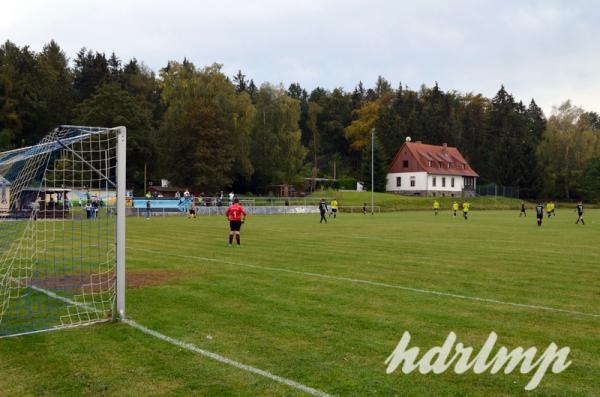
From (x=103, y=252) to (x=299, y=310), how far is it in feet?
38.8

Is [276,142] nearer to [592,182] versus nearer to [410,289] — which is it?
[592,182]

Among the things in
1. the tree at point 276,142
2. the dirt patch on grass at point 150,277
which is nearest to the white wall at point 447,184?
the tree at point 276,142

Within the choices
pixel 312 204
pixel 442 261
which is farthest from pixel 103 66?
pixel 442 261

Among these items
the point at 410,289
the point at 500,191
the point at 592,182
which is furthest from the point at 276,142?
the point at 410,289

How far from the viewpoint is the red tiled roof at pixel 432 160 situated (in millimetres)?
86500

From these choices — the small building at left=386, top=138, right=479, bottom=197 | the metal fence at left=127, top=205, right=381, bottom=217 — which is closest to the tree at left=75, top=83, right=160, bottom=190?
the metal fence at left=127, top=205, right=381, bottom=217

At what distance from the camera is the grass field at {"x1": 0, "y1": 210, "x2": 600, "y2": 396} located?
226 inches

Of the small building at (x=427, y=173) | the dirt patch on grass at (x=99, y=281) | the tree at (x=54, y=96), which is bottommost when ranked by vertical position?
the dirt patch on grass at (x=99, y=281)

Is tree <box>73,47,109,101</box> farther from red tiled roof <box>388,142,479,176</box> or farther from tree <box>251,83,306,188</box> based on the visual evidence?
red tiled roof <box>388,142,479,176</box>

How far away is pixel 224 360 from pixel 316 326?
1.97m

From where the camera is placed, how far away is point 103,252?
60.7 feet

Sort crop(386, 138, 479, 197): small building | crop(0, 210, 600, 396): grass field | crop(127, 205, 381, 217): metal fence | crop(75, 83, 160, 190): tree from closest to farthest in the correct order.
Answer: crop(0, 210, 600, 396): grass field → crop(127, 205, 381, 217): metal fence → crop(75, 83, 160, 190): tree → crop(386, 138, 479, 197): small building

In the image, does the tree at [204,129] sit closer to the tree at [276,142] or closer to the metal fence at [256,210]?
the tree at [276,142]

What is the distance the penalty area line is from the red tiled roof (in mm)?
80438
